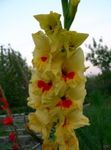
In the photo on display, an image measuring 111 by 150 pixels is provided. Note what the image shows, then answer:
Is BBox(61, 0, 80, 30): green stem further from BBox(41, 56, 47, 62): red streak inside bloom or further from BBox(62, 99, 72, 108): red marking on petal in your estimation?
BBox(62, 99, 72, 108): red marking on petal

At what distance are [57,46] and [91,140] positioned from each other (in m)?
0.86

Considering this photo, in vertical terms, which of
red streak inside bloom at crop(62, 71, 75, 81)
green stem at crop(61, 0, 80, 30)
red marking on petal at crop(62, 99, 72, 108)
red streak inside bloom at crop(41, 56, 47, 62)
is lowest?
red marking on petal at crop(62, 99, 72, 108)

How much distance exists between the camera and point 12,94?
23.9m

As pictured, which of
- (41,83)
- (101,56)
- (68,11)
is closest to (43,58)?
(41,83)

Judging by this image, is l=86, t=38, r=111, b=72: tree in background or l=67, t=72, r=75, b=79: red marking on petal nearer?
l=67, t=72, r=75, b=79: red marking on petal

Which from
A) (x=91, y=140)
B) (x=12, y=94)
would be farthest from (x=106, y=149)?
(x=12, y=94)

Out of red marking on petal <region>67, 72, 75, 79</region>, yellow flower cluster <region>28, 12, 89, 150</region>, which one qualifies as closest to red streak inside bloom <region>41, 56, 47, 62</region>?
yellow flower cluster <region>28, 12, 89, 150</region>

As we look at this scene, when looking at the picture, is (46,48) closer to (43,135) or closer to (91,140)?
(43,135)

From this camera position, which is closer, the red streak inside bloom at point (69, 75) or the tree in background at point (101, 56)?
the red streak inside bloom at point (69, 75)

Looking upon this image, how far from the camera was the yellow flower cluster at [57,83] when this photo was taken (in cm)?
181

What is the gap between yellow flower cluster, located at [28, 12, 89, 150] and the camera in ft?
5.93

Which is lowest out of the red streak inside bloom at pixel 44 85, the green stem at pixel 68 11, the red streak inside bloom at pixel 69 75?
the red streak inside bloom at pixel 44 85

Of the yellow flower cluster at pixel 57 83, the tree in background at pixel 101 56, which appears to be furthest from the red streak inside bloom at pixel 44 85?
the tree in background at pixel 101 56

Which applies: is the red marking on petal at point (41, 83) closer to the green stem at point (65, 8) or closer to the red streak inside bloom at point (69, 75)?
the red streak inside bloom at point (69, 75)
